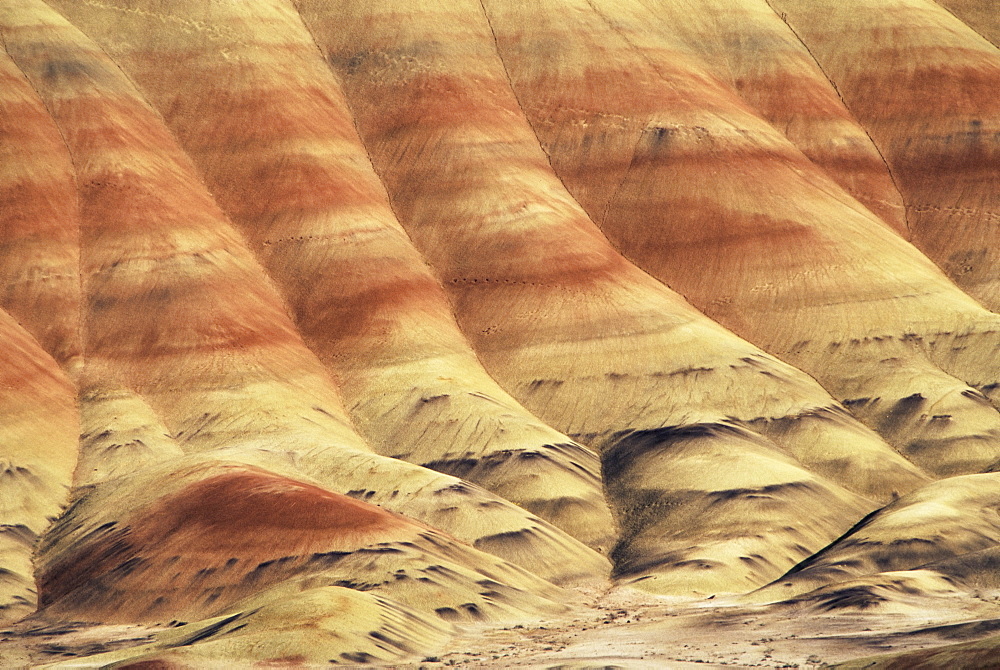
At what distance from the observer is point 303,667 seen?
5331 centimetres

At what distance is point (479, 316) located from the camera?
91.5m

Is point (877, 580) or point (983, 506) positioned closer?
point (877, 580)

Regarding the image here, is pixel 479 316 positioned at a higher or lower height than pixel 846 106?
lower

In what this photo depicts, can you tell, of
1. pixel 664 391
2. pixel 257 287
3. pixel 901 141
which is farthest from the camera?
pixel 901 141

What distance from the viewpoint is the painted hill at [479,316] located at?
67.8m

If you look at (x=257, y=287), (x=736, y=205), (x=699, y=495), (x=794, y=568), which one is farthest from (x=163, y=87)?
(x=794, y=568)

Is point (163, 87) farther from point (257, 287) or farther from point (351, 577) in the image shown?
point (351, 577)

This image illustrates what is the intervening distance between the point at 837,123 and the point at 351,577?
58683 mm

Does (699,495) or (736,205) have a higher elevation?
(736,205)

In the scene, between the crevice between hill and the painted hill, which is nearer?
the painted hill

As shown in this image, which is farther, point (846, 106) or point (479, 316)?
point (846, 106)

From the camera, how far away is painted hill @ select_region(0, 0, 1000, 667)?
222 feet

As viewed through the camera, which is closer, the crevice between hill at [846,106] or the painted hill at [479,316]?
the painted hill at [479,316]

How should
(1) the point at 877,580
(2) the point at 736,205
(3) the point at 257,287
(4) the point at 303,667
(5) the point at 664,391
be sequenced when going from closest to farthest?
(4) the point at 303,667 → (1) the point at 877,580 → (5) the point at 664,391 → (3) the point at 257,287 → (2) the point at 736,205
